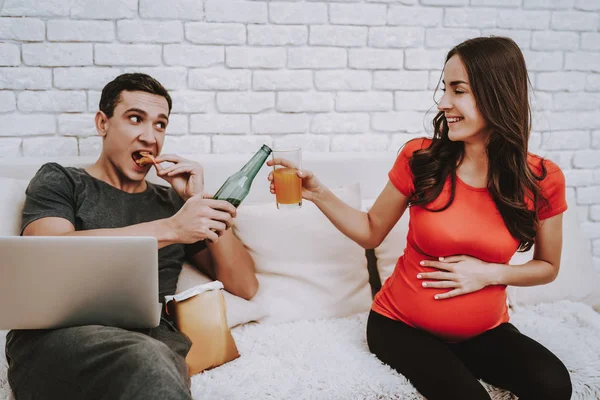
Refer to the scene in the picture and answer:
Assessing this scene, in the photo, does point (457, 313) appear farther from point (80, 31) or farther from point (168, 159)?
point (80, 31)

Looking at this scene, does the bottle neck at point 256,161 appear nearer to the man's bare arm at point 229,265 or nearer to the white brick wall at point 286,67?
Answer: the man's bare arm at point 229,265

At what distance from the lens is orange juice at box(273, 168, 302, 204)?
138 centimetres

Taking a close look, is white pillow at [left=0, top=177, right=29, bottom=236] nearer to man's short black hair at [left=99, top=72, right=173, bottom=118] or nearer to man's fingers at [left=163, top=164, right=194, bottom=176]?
man's short black hair at [left=99, top=72, right=173, bottom=118]

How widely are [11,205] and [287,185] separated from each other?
872 mm

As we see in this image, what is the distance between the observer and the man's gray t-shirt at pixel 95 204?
1.46 m

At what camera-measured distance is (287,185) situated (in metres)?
1.38

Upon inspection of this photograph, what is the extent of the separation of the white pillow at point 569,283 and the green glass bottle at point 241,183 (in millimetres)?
1064

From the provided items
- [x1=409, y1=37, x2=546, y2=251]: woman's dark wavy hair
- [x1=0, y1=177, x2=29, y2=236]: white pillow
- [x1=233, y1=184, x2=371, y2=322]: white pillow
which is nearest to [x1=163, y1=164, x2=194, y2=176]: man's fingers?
[x1=233, y1=184, x2=371, y2=322]: white pillow

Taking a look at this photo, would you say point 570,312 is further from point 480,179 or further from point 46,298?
point 46,298

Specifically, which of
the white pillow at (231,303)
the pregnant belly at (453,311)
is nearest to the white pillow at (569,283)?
the pregnant belly at (453,311)

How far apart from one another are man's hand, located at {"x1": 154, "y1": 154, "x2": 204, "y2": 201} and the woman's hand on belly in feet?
2.33

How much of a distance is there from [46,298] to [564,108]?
2.27m

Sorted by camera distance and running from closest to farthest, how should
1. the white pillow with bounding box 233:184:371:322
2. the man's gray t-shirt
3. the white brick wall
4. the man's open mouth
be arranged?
the man's gray t-shirt, the man's open mouth, the white pillow with bounding box 233:184:371:322, the white brick wall

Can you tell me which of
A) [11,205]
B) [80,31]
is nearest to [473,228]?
[11,205]
